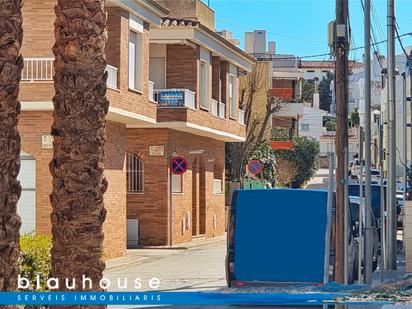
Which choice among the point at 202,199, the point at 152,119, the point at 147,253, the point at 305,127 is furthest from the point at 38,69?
the point at 305,127

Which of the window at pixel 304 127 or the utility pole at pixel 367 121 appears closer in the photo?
the utility pole at pixel 367 121

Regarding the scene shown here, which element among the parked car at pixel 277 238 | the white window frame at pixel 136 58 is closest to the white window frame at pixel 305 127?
the white window frame at pixel 136 58

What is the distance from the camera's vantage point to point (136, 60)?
27.5 metres

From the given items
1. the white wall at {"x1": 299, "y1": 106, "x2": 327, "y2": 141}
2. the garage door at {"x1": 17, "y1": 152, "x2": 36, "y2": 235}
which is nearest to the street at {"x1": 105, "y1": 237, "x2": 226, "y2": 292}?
the garage door at {"x1": 17, "y1": 152, "x2": 36, "y2": 235}

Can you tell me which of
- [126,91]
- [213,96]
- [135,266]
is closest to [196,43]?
[213,96]

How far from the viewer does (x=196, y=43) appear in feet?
109

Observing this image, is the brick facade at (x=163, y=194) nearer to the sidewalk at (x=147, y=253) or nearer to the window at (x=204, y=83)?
the sidewalk at (x=147, y=253)

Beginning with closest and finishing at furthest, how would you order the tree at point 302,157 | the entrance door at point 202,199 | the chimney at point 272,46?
the entrance door at point 202,199 → the tree at point 302,157 → the chimney at point 272,46

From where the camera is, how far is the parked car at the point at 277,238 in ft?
49.0

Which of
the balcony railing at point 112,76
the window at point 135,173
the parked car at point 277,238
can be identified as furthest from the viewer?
the window at point 135,173

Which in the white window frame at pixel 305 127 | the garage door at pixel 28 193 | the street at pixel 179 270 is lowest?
the street at pixel 179 270

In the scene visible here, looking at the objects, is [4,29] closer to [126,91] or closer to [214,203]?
[126,91]

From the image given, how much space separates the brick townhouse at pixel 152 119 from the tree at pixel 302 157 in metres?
23.3

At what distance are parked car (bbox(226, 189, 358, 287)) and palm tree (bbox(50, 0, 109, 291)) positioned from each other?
7168 millimetres
